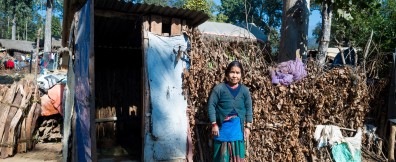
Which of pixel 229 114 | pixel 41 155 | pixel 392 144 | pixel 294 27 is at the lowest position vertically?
pixel 41 155

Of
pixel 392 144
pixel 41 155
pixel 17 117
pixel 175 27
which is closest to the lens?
pixel 175 27

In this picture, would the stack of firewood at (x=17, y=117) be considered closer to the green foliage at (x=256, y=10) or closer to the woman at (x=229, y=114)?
the woman at (x=229, y=114)

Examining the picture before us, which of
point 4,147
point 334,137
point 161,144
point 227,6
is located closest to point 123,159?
point 161,144

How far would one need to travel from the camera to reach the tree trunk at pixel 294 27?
6.99m

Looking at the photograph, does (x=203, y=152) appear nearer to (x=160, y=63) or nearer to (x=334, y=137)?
(x=160, y=63)

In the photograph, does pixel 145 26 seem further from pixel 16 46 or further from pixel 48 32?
pixel 16 46

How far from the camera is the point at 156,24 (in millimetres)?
4926

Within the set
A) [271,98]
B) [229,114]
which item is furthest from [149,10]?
[271,98]

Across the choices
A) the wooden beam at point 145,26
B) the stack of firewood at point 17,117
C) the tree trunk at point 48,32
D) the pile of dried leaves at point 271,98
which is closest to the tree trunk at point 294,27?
the pile of dried leaves at point 271,98

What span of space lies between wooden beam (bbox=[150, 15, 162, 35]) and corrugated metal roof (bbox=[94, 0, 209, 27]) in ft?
0.25

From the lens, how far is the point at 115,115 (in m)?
8.27

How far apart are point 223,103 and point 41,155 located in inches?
212

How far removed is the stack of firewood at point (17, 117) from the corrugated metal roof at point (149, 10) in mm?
4118

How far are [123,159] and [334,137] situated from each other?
4138 millimetres
